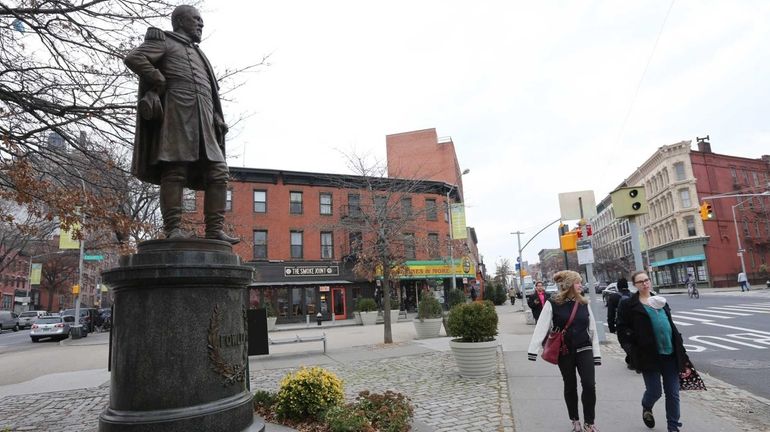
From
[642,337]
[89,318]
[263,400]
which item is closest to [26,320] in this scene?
[89,318]

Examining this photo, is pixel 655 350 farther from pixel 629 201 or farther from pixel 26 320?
pixel 26 320

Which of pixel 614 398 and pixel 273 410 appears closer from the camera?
pixel 273 410

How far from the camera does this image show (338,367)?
11602 mm

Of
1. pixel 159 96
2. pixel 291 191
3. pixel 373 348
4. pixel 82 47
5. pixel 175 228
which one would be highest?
pixel 291 191

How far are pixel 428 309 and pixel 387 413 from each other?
12.6 meters

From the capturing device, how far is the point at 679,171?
179ft

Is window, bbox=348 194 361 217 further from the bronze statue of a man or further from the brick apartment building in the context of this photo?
the brick apartment building

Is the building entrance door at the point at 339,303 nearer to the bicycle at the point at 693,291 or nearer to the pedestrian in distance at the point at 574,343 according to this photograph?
the bicycle at the point at 693,291

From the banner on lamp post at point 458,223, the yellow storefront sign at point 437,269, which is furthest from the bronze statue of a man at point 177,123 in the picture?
the yellow storefront sign at point 437,269

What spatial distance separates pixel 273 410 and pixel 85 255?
88.0 ft

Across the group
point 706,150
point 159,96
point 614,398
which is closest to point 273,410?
point 159,96

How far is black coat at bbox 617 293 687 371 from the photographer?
17.0 ft

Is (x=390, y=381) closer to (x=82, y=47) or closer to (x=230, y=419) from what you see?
(x=230, y=419)

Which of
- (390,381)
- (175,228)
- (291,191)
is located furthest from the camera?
(291,191)
